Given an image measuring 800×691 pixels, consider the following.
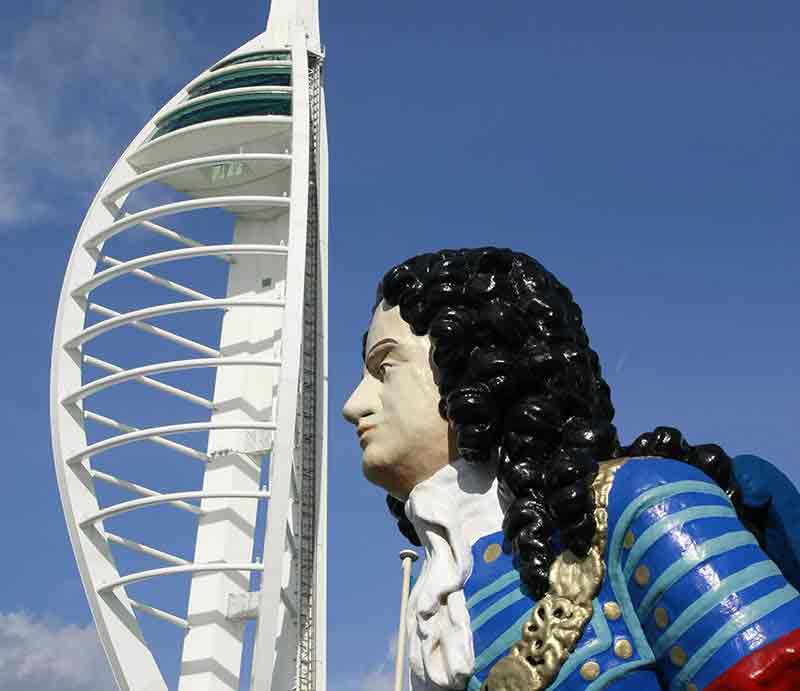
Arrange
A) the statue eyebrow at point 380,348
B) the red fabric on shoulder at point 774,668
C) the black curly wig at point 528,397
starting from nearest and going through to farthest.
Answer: the red fabric on shoulder at point 774,668, the black curly wig at point 528,397, the statue eyebrow at point 380,348

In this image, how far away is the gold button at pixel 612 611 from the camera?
2.94m

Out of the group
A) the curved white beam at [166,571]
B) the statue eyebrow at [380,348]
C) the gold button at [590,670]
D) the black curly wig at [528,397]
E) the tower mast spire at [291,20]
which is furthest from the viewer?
the tower mast spire at [291,20]

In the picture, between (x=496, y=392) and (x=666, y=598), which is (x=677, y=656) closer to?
(x=666, y=598)

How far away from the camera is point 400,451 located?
3.43 m

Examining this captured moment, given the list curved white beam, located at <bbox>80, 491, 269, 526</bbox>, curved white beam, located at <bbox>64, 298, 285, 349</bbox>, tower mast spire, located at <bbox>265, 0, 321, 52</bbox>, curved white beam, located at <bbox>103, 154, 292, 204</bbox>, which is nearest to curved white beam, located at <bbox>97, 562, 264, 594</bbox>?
curved white beam, located at <bbox>80, 491, 269, 526</bbox>

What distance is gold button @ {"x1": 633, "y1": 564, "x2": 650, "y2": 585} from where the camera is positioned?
9.33ft

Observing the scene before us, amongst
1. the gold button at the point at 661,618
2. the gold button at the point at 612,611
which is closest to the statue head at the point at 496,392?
the gold button at the point at 612,611

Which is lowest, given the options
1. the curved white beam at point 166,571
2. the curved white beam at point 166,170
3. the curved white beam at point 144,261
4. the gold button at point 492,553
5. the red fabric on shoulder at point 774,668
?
the red fabric on shoulder at point 774,668

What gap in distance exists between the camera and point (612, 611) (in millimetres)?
2936

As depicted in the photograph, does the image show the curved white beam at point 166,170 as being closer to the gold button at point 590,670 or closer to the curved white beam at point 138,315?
the curved white beam at point 138,315

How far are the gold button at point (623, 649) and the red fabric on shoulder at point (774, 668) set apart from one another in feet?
1.07

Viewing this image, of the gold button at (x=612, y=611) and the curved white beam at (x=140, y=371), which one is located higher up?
the curved white beam at (x=140, y=371)

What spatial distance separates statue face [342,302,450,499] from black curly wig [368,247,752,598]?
49mm

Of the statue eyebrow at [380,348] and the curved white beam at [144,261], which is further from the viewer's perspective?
the curved white beam at [144,261]
